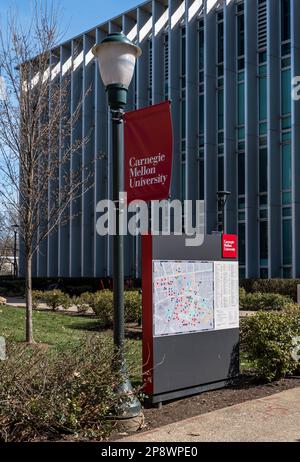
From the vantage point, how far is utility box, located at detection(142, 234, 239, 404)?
21.6 feet

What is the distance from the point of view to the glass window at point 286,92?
26922 mm

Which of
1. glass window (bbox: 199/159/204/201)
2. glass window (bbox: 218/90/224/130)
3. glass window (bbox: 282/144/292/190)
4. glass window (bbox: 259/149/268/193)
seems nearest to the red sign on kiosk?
glass window (bbox: 282/144/292/190)

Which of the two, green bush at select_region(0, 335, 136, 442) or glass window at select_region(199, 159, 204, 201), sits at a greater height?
glass window at select_region(199, 159, 204, 201)

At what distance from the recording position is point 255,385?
26.3 feet

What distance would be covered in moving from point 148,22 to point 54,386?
3221 centimetres

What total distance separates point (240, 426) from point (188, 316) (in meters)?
1.62

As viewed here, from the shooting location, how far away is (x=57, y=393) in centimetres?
534

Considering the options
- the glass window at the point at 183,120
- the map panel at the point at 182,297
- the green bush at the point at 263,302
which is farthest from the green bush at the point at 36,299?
the glass window at the point at 183,120

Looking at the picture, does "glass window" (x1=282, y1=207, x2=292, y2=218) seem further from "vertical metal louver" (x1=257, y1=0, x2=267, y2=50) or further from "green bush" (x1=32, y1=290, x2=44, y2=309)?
"green bush" (x1=32, y1=290, x2=44, y2=309)

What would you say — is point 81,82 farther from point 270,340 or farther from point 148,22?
point 270,340

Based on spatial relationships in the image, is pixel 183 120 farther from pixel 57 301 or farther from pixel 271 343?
pixel 271 343

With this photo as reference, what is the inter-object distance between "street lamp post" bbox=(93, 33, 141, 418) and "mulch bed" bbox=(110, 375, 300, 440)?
0.54 metres

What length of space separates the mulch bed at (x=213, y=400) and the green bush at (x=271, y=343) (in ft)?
0.60
